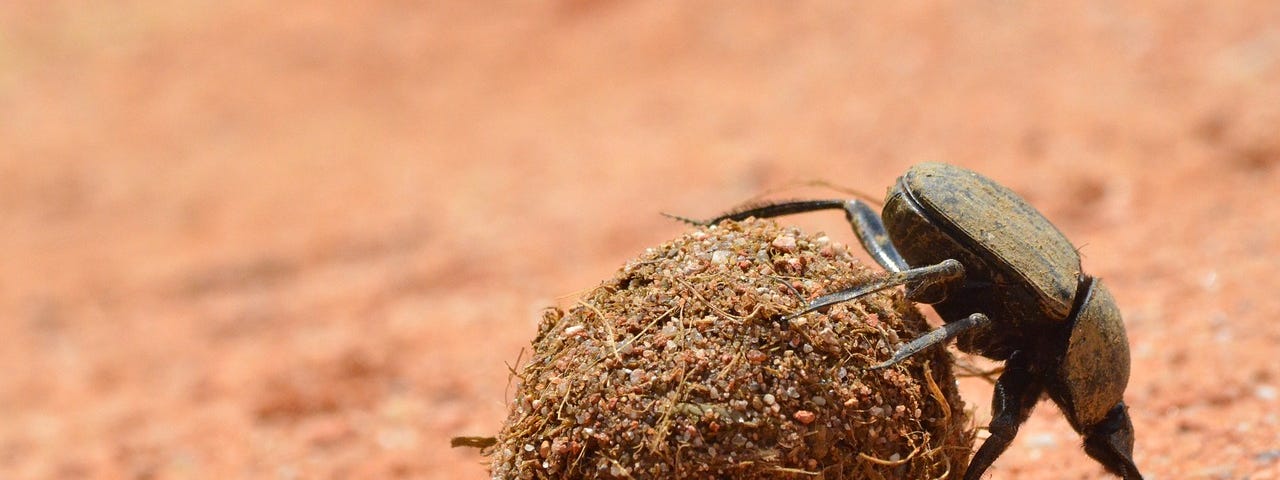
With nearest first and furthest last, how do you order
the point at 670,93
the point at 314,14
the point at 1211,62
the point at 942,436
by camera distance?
1. the point at 942,436
2. the point at 1211,62
3. the point at 670,93
4. the point at 314,14

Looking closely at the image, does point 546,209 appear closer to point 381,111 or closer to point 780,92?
point 780,92

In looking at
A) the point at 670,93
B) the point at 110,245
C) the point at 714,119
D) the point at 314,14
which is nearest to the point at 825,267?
the point at 714,119

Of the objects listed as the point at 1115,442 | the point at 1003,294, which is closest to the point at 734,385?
the point at 1003,294

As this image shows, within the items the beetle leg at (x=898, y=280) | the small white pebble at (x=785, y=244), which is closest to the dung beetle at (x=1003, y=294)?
the beetle leg at (x=898, y=280)

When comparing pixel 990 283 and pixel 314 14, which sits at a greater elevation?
pixel 314 14

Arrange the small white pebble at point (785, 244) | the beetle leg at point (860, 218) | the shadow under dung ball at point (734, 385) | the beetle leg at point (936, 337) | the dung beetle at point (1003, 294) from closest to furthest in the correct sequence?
the shadow under dung ball at point (734, 385), the beetle leg at point (936, 337), the dung beetle at point (1003, 294), the small white pebble at point (785, 244), the beetle leg at point (860, 218)

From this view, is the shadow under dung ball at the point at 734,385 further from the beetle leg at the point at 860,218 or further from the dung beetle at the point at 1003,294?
the beetle leg at the point at 860,218

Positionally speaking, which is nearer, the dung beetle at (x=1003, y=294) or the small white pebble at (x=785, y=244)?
the dung beetle at (x=1003, y=294)

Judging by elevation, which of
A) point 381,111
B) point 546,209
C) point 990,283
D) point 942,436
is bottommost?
point 942,436
